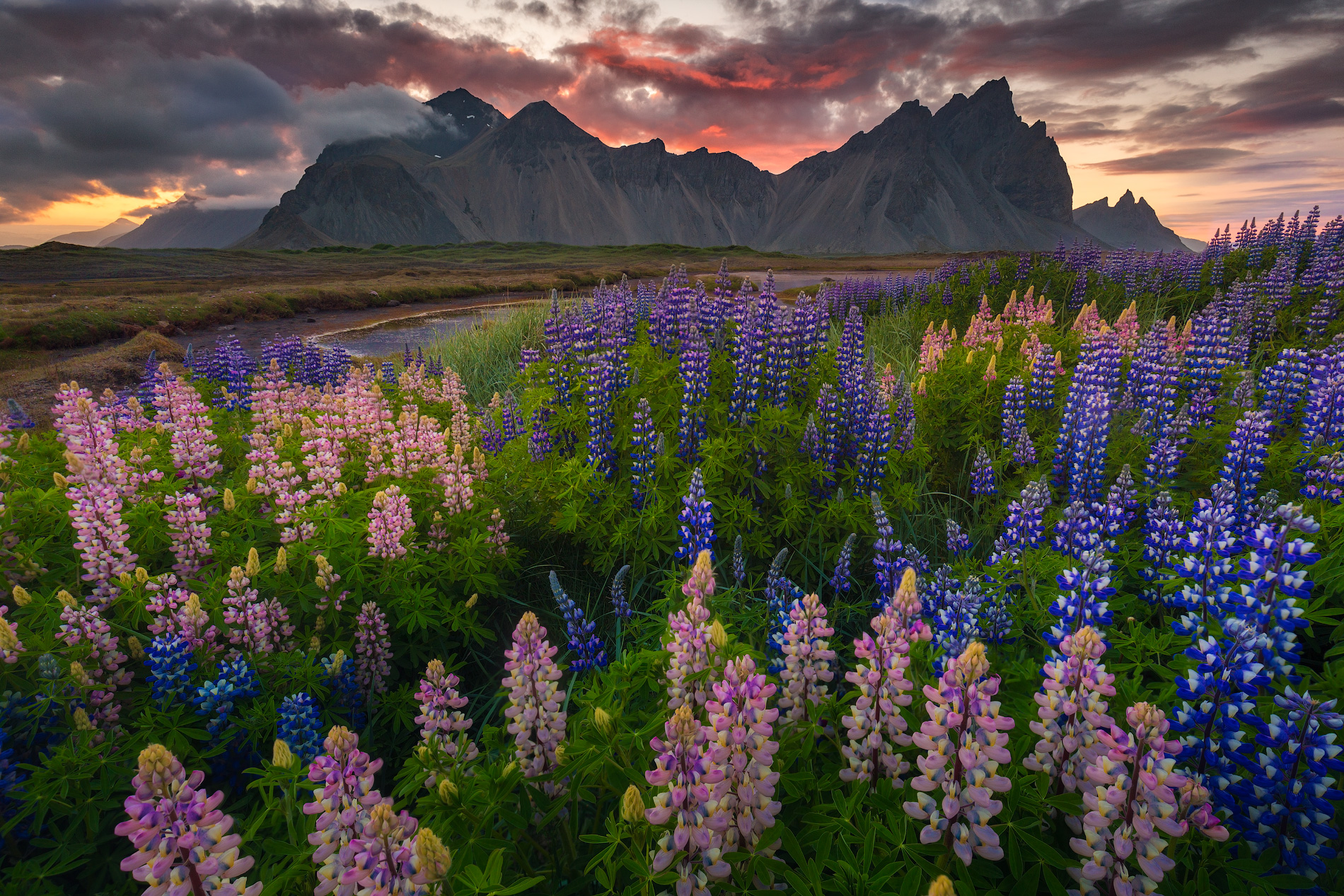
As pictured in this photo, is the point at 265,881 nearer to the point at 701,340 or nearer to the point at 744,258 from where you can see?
the point at 701,340

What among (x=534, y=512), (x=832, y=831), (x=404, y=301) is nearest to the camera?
(x=832, y=831)

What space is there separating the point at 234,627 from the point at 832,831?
382 centimetres

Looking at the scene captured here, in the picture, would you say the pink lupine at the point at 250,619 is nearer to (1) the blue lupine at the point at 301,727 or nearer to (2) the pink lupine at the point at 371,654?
(2) the pink lupine at the point at 371,654

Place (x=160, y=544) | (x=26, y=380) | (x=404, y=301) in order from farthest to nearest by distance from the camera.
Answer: (x=404, y=301) < (x=26, y=380) < (x=160, y=544)

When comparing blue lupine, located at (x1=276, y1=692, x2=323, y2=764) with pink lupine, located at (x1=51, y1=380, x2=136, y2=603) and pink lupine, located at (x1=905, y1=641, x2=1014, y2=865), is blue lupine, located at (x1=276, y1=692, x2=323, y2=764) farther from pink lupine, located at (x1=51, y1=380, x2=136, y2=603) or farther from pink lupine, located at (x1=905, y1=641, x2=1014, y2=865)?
pink lupine, located at (x1=905, y1=641, x2=1014, y2=865)

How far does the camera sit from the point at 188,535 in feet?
14.5

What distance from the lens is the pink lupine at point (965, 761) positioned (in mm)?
1630

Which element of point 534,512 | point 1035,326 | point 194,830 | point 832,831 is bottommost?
point 534,512

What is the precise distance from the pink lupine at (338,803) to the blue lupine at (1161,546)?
162 inches

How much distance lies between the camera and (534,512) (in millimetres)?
5973

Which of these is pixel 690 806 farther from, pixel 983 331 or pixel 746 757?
pixel 983 331

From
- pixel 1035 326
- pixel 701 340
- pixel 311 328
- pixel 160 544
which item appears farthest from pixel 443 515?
pixel 311 328

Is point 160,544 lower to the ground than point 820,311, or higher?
lower

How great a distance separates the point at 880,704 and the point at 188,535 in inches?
193
